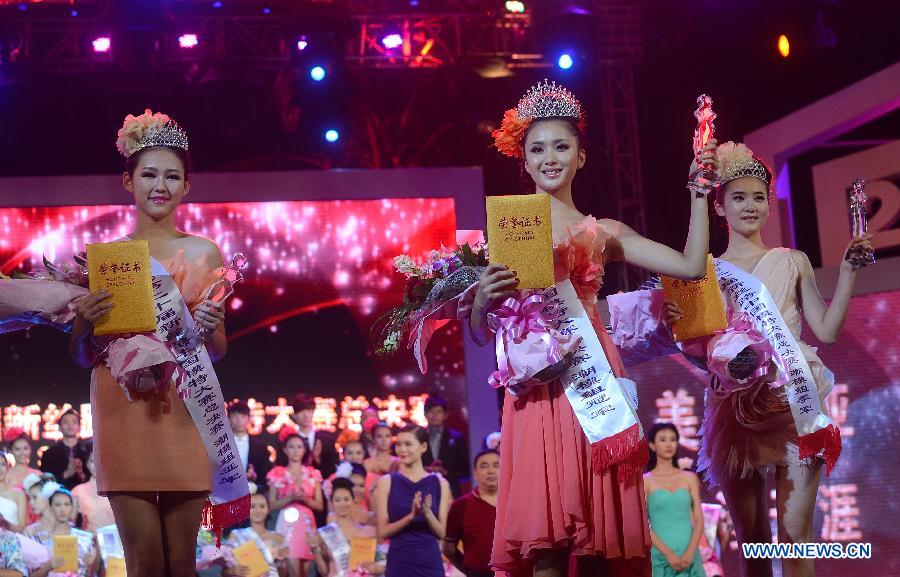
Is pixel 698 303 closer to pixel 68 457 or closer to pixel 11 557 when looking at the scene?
pixel 11 557

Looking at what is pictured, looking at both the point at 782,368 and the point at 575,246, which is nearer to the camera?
the point at 575,246

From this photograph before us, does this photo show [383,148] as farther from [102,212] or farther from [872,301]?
[872,301]

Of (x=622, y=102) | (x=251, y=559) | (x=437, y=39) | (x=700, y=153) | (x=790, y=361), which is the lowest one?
(x=251, y=559)

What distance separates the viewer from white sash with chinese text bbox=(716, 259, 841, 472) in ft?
12.3

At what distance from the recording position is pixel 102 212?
819cm

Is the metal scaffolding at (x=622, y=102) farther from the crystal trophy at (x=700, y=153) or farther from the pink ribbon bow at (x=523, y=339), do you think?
the pink ribbon bow at (x=523, y=339)

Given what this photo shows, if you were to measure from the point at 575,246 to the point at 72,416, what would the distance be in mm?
5281

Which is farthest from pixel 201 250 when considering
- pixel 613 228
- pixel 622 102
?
pixel 622 102

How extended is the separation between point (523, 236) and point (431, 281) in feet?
1.15

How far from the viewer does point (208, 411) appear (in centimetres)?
339

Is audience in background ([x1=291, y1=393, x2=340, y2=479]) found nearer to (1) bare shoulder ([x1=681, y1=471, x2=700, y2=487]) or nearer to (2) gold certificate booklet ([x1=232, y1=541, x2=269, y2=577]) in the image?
(2) gold certificate booklet ([x1=232, y1=541, x2=269, y2=577])

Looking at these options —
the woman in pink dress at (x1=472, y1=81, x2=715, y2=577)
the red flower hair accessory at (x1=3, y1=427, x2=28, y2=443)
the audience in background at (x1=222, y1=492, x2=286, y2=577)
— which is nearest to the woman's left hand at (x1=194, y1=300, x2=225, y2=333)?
the woman in pink dress at (x1=472, y1=81, x2=715, y2=577)

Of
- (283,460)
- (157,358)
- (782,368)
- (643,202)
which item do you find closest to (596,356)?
(782,368)

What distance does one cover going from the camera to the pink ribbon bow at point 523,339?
3105 millimetres
